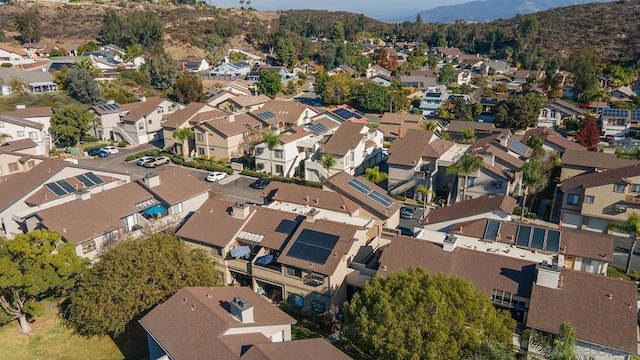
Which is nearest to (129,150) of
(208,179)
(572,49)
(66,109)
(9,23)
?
(66,109)

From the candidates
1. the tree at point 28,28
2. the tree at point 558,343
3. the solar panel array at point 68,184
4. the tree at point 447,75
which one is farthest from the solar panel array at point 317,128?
the tree at point 28,28

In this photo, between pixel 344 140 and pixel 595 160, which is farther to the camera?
pixel 344 140

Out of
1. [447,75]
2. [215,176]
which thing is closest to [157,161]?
[215,176]

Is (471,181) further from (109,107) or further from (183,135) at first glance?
(109,107)

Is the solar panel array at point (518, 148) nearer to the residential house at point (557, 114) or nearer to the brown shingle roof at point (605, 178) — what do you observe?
the brown shingle roof at point (605, 178)

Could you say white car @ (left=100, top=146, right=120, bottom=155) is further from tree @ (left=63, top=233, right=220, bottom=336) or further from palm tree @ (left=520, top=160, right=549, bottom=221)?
palm tree @ (left=520, top=160, right=549, bottom=221)

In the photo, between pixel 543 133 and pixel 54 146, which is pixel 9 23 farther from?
pixel 543 133
